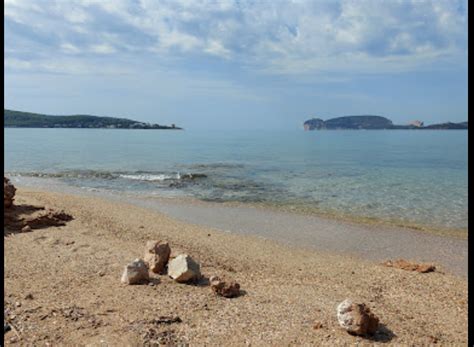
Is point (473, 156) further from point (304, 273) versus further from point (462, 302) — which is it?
point (304, 273)

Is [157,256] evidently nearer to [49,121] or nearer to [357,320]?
[357,320]

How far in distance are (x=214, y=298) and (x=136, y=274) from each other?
126cm

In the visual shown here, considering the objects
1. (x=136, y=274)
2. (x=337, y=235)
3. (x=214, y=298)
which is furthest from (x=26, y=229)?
(x=337, y=235)

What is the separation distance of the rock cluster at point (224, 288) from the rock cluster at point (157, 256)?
112 cm

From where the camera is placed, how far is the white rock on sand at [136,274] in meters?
6.27

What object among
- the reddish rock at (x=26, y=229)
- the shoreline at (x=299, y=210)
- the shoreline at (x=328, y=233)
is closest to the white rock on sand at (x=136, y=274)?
the reddish rock at (x=26, y=229)

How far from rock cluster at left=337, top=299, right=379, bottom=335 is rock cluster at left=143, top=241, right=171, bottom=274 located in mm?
3038

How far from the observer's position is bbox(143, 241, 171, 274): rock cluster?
6805 mm

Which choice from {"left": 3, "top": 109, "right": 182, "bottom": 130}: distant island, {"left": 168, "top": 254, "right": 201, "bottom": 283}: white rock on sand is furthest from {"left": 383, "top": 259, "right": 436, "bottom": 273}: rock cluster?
{"left": 3, "top": 109, "right": 182, "bottom": 130}: distant island

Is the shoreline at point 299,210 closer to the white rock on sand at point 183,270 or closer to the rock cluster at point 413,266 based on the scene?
the rock cluster at point 413,266

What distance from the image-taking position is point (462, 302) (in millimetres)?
6781

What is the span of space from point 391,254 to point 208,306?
633 cm

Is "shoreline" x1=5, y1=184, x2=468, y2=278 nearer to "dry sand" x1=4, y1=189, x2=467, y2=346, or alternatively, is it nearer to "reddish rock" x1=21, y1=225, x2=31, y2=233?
"dry sand" x1=4, y1=189, x2=467, y2=346

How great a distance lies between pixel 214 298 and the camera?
19.4 feet
